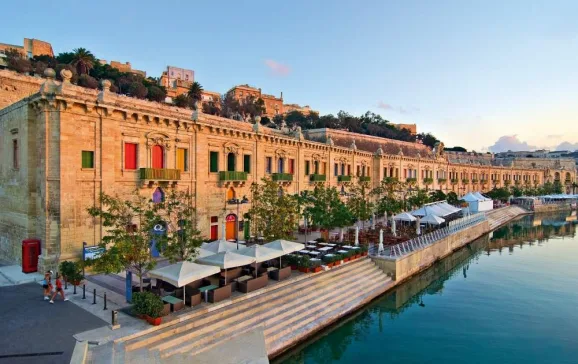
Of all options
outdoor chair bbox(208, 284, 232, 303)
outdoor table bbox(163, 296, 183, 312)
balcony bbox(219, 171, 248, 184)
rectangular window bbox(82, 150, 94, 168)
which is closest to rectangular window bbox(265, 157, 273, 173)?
balcony bbox(219, 171, 248, 184)

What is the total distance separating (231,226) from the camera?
92.1ft

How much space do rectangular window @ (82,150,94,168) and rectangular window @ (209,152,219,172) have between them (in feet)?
27.3

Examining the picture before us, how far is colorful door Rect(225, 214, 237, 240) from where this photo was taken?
2778 cm

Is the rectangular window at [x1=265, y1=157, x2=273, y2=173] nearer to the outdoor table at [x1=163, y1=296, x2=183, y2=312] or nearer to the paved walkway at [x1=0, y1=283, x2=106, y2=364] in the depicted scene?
the outdoor table at [x1=163, y1=296, x2=183, y2=312]

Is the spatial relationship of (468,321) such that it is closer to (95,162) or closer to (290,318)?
(290,318)

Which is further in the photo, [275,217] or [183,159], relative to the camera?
[183,159]

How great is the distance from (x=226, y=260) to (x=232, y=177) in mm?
12027

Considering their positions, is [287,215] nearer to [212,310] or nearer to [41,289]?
[212,310]

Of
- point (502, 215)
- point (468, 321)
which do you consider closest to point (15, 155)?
point (468, 321)

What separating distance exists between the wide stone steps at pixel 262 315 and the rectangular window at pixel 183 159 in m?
11.6

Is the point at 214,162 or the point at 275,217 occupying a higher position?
the point at 214,162

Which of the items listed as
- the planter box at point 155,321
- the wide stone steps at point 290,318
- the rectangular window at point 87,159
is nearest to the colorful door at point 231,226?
the rectangular window at point 87,159

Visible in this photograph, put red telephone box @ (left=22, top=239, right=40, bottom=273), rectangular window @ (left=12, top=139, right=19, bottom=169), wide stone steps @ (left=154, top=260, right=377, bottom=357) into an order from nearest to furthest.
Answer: wide stone steps @ (left=154, top=260, right=377, bottom=357), red telephone box @ (left=22, top=239, right=40, bottom=273), rectangular window @ (left=12, top=139, right=19, bottom=169)

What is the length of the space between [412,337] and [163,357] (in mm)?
10591
